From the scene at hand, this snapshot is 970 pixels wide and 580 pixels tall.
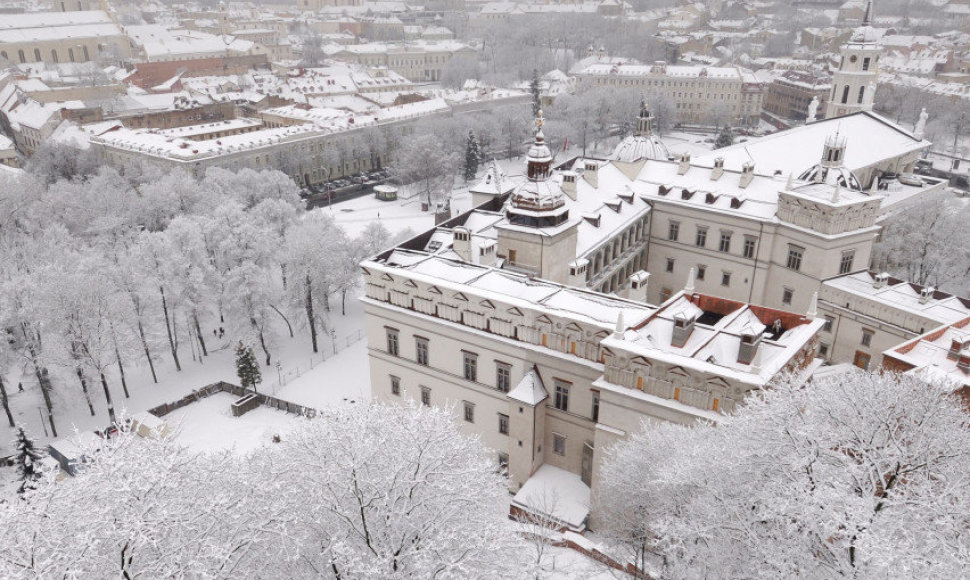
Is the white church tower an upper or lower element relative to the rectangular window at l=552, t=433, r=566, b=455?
upper

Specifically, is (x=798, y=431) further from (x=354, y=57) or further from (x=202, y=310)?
(x=354, y=57)

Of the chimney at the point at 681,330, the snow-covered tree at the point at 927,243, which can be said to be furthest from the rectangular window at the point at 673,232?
the chimney at the point at 681,330

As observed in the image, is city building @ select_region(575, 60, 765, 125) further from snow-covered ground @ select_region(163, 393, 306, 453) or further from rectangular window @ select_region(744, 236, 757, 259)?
snow-covered ground @ select_region(163, 393, 306, 453)

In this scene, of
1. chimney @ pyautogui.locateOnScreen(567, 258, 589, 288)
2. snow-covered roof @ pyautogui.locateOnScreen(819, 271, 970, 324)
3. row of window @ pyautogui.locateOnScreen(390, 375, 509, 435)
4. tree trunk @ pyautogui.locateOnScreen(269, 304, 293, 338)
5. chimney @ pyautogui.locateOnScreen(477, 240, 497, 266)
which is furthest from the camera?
tree trunk @ pyautogui.locateOnScreen(269, 304, 293, 338)

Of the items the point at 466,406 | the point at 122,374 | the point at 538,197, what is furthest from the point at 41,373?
the point at 538,197

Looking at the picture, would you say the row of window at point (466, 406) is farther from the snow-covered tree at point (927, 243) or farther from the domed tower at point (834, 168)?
the snow-covered tree at point (927, 243)

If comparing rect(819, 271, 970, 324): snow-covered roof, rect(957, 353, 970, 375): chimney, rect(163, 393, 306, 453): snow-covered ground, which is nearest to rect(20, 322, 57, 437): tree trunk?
rect(163, 393, 306, 453): snow-covered ground

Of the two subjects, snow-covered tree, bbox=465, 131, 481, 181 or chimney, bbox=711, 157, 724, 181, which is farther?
snow-covered tree, bbox=465, 131, 481, 181
